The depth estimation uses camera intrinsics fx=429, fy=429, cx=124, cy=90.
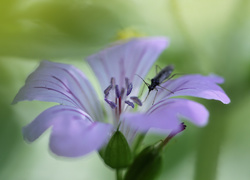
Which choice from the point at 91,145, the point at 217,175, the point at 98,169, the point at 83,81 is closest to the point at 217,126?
the point at 217,175

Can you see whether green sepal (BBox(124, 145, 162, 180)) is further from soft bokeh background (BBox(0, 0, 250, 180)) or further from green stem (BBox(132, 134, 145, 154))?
soft bokeh background (BBox(0, 0, 250, 180))

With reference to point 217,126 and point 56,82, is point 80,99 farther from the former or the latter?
point 217,126

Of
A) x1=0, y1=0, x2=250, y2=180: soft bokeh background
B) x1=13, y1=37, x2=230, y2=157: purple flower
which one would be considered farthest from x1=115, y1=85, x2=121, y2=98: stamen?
x1=0, y1=0, x2=250, y2=180: soft bokeh background

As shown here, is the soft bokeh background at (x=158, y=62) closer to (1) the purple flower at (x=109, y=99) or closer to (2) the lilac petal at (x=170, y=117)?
(1) the purple flower at (x=109, y=99)

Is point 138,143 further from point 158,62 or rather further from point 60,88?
point 158,62

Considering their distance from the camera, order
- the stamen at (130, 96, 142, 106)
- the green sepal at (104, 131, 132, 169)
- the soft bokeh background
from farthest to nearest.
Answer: the soft bokeh background, the stamen at (130, 96, 142, 106), the green sepal at (104, 131, 132, 169)
